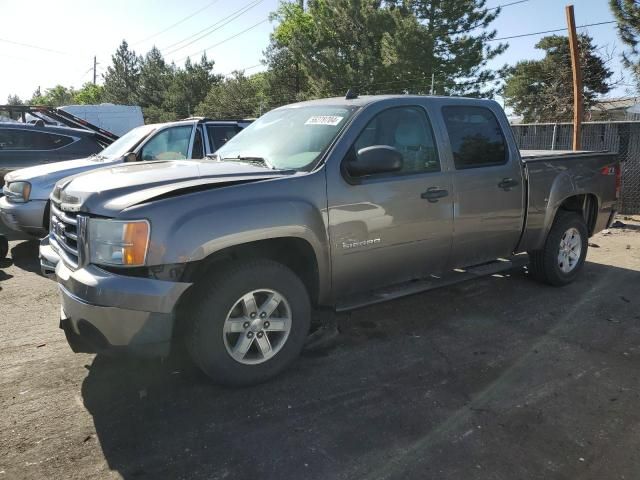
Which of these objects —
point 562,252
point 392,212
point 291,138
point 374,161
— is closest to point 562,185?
point 562,252

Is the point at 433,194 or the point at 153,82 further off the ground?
the point at 153,82

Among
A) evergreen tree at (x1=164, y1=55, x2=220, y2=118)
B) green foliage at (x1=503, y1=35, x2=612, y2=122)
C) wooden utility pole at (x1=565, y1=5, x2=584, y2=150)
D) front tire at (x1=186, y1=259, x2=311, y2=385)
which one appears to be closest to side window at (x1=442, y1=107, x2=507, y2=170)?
front tire at (x1=186, y1=259, x2=311, y2=385)

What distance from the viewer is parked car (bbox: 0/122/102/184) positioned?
31.0ft

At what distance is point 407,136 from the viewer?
14.0ft

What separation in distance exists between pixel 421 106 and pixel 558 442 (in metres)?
2.73

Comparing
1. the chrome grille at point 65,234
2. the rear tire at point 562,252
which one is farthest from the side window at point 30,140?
the rear tire at point 562,252

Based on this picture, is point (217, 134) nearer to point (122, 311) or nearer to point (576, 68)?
point (122, 311)

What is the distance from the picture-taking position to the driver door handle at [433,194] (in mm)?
4152

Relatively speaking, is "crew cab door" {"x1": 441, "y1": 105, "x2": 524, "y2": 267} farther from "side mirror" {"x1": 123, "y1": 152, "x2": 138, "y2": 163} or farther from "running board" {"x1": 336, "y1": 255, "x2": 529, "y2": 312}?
"side mirror" {"x1": 123, "y1": 152, "x2": 138, "y2": 163}

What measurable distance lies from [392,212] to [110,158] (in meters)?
5.34

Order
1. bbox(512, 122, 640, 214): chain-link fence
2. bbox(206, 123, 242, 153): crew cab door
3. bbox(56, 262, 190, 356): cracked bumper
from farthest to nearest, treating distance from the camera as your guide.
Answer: bbox(512, 122, 640, 214): chain-link fence < bbox(206, 123, 242, 153): crew cab door < bbox(56, 262, 190, 356): cracked bumper

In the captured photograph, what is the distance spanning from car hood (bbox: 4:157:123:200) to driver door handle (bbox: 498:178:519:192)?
5166mm

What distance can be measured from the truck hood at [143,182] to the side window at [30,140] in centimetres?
670

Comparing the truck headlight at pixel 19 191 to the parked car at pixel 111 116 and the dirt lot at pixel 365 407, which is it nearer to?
the dirt lot at pixel 365 407
